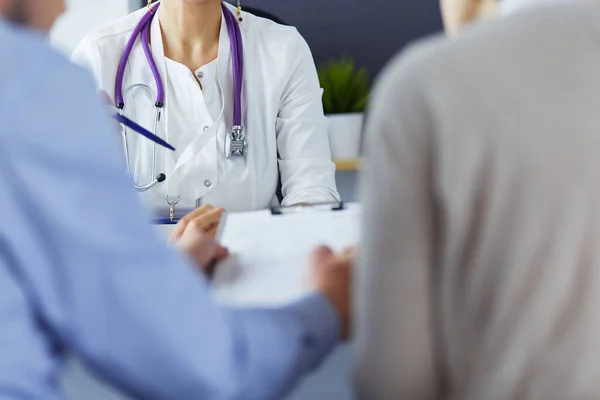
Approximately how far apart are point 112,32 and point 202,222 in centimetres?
69

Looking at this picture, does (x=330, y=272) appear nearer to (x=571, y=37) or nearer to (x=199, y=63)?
(x=571, y=37)

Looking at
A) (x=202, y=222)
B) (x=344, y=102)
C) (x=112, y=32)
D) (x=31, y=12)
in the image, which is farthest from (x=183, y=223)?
(x=344, y=102)

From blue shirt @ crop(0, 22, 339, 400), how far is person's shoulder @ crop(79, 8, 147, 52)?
1147 millimetres

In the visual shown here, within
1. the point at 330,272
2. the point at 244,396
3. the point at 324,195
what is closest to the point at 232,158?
the point at 324,195

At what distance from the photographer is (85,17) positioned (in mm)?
2775

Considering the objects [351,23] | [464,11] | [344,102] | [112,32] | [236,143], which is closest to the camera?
[464,11]

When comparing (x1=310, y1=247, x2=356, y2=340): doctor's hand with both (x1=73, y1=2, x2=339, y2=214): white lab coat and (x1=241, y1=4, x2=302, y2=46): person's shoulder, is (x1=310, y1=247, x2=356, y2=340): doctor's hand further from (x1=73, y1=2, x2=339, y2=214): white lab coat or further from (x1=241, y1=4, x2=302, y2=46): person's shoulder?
(x1=241, y1=4, x2=302, y2=46): person's shoulder

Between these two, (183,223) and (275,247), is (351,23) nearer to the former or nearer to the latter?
(183,223)

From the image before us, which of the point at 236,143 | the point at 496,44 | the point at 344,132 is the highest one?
the point at 496,44

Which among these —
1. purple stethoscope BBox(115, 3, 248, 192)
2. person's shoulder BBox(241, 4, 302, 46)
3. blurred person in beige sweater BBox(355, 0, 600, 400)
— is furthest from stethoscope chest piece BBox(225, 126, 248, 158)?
blurred person in beige sweater BBox(355, 0, 600, 400)

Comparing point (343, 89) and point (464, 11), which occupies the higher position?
point (464, 11)

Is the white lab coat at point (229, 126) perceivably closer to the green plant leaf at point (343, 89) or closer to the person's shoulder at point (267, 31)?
the person's shoulder at point (267, 31)

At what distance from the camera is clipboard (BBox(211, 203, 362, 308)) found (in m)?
0.79

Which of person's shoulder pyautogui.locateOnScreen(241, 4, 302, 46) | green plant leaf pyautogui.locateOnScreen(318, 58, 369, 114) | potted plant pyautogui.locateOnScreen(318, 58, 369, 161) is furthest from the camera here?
green plant leaf pyautogui.locateOnScreen(318, 58, 369, 114)
